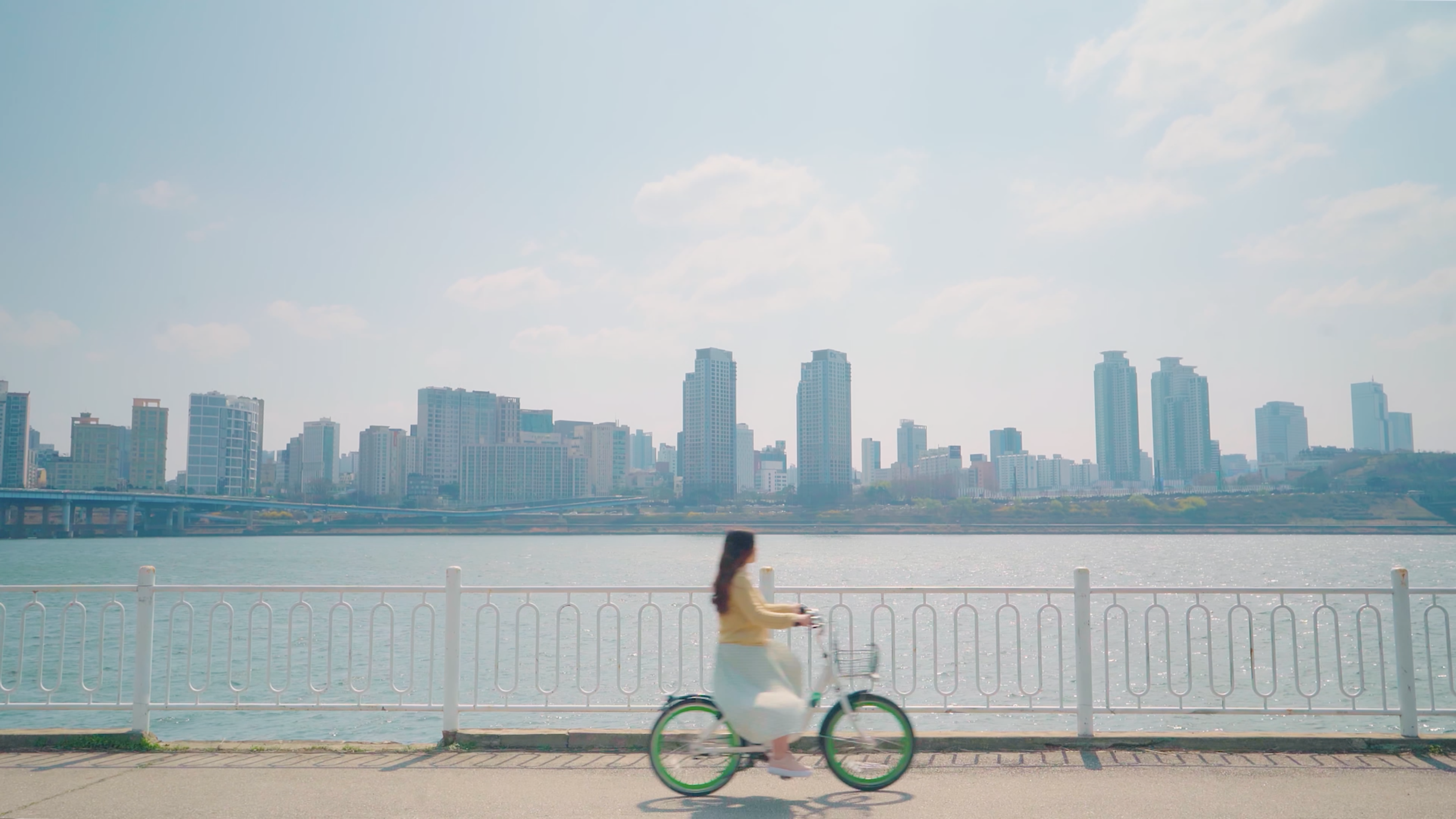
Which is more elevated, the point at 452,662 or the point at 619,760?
the point at 452,662

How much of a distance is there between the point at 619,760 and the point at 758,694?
5.64 feet

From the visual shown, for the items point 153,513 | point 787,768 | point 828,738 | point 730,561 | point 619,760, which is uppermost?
point 730,561

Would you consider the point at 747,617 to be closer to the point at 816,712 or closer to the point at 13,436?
the point at 816,712

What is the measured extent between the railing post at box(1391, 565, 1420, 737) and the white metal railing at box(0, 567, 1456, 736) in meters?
0.02

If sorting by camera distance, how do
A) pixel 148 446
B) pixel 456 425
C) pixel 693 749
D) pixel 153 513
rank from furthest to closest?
pixel 456 425 → pixel 148 446 → pixel 153 513 → pixel 693 749

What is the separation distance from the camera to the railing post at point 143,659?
6816 mm

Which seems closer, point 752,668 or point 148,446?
point 752,668

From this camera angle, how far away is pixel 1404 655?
652cm

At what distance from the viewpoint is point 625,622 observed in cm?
3081

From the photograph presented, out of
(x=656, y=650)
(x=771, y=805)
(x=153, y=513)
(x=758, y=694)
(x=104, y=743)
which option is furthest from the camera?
(x=153, y=513)

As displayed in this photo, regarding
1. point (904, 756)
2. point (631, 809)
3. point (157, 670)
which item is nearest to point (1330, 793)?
point (904, 756)

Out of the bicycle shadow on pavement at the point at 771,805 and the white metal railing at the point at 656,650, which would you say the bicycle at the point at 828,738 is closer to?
the bicycle shadow on pavement at the point at 771,805

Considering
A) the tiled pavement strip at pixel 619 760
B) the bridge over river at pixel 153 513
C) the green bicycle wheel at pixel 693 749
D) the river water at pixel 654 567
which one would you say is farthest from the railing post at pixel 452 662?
the bridge over river at pixel 153 513

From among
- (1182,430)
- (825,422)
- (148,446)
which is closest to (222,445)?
(148,446)
